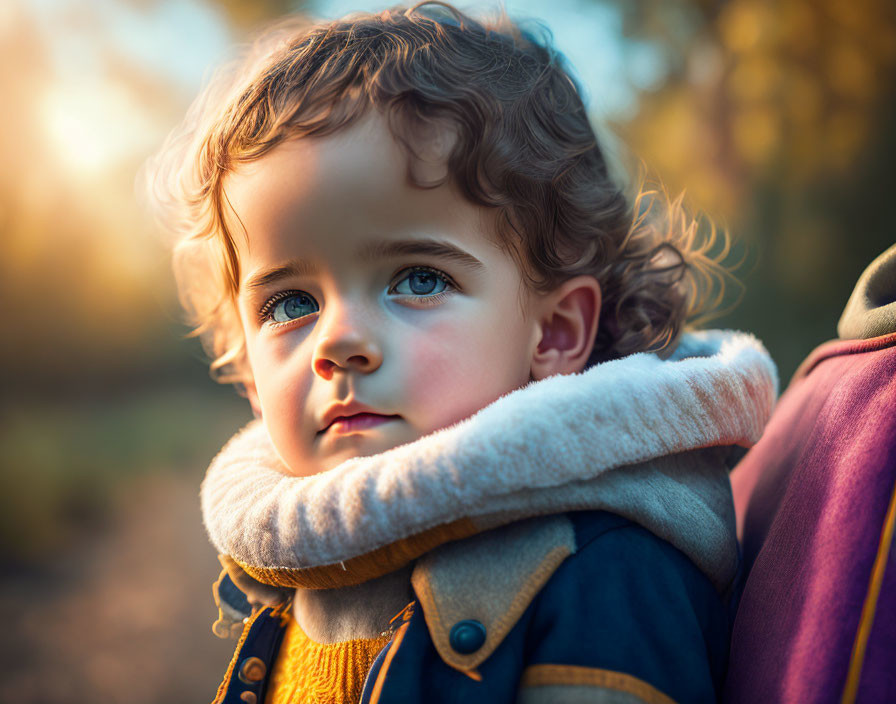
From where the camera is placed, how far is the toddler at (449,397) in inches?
27.0

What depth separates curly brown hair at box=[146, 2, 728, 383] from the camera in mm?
862

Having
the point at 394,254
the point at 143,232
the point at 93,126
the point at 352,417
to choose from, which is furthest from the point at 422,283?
the point at 93,126

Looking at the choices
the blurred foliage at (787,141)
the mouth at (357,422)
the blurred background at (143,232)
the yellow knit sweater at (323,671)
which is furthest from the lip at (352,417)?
the blurred foliage at (787,141)

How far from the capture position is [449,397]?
2.69 feet

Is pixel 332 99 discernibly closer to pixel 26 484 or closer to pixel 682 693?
pixel 682 693

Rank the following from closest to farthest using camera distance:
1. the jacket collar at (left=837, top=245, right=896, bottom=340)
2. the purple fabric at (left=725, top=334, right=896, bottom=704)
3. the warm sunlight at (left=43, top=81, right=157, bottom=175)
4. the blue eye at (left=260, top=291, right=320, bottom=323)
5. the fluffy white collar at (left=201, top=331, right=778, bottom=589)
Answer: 1. the purple fabric at (left=725, top=334, right=896, bottom=704)
2. the fluffy white collar at (left=201, top=331, right=778, bottom=589)
3. the jacket collar at (left=837, top=245, right=896, bottom=340)
4. the blue eye at (left=260, top=291, right=320, bottom=323)
5. the warm sunlight at (left=43, top=81, right=157, bottom=175)

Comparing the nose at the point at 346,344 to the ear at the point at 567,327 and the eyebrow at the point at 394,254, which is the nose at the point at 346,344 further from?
the ear at the point at 567,327

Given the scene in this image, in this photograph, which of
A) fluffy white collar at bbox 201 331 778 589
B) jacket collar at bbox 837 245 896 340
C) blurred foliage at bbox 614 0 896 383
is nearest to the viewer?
fluffy white collar at bbox 201 331 778 589

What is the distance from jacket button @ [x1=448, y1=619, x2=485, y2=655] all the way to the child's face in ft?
0.72

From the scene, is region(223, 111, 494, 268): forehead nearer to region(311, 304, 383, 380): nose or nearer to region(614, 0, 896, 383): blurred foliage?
region(311, 304, 383, 380): nose

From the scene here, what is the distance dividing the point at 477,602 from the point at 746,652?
0.92 ft

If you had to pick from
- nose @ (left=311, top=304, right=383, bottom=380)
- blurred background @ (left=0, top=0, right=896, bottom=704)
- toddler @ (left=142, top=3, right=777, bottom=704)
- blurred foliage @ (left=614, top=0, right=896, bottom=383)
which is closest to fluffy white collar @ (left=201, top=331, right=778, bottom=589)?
toddler @ (left=142, top=3, right=777, bottom=704)

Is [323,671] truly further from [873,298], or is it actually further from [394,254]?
[873,298]

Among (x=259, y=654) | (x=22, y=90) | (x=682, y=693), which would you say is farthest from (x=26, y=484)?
(x=682, y=693)
